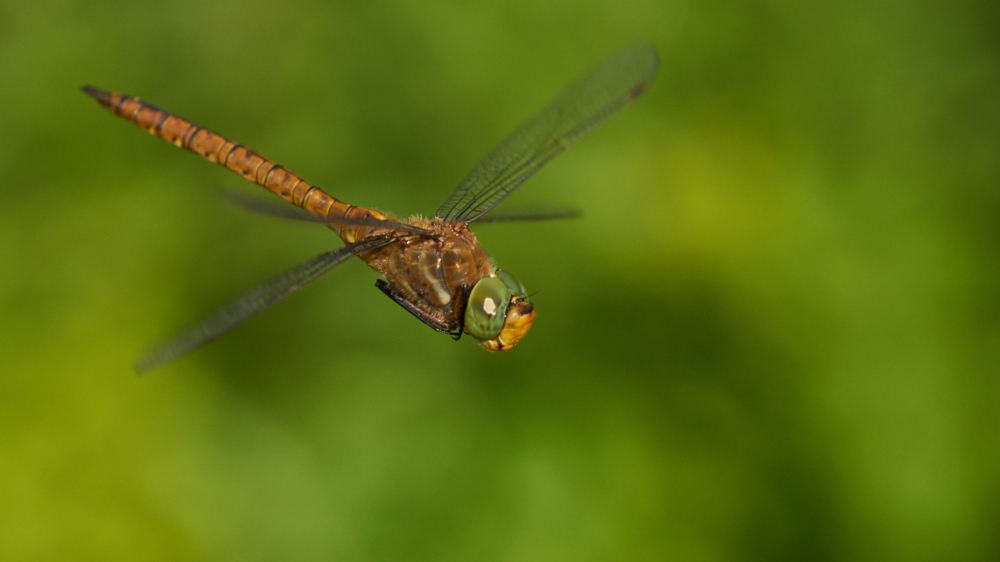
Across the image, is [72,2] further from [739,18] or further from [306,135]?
[739,18]

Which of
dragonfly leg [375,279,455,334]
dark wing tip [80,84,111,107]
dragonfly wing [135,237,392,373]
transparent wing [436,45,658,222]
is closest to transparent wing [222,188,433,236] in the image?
dragonfly wing [135,237,392,373]

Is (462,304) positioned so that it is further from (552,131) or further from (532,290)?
(532,290)

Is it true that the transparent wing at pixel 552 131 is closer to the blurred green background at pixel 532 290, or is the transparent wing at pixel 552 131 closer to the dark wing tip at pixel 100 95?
the blurred green background at pixel 532 290

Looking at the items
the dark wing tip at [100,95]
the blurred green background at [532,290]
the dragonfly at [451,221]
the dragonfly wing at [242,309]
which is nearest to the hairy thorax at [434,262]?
the dragonfly at [451,221]

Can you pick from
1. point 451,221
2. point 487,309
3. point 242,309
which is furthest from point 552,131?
point 242,309

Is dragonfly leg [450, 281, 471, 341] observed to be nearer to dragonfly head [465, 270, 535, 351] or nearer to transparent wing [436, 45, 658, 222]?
dragonfly head [465, 270, 535, 351]
